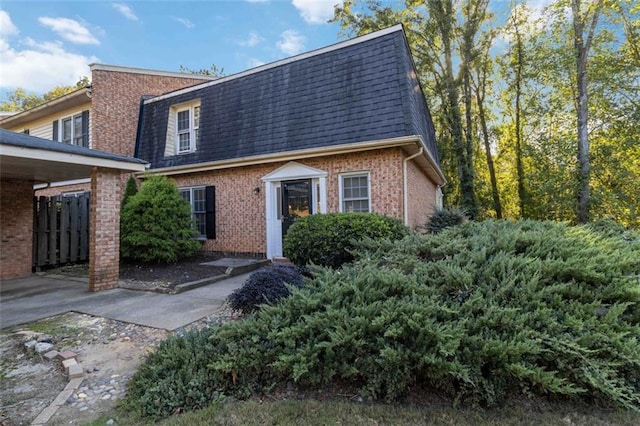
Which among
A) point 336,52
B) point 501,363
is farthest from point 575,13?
point 501,363

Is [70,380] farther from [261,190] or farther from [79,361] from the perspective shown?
[261,190]

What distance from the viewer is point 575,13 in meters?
11.7

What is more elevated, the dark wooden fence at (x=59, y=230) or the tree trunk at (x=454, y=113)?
the tree trunk at (x=454, y=113)

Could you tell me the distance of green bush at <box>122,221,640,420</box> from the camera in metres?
2.46

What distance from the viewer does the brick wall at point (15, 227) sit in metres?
7.43

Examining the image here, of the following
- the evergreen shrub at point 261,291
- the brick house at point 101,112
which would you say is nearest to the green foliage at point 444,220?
the evergreen shrub at point 261,291

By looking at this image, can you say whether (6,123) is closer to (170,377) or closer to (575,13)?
(170,377)

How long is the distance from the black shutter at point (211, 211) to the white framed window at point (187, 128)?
1.90 m

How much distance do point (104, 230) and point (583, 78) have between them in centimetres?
1541

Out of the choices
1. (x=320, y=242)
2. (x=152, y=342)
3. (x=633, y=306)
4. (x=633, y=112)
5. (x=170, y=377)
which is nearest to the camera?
(x=170, y=377)

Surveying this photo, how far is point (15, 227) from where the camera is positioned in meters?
7.59

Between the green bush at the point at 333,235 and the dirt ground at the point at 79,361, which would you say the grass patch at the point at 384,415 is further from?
the green bush at the point at 333,235

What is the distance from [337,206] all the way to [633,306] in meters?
5.88

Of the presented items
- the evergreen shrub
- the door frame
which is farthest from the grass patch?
the door frame
